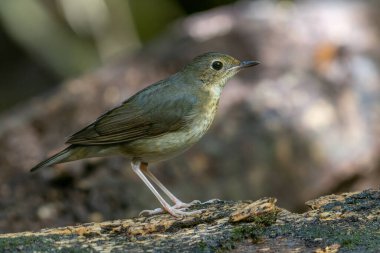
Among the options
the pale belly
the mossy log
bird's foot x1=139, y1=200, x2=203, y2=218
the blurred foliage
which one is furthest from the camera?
the blurred foliage

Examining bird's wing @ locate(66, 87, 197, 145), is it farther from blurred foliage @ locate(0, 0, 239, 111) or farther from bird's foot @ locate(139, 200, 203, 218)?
blurred foliage @ locate(0, 0, 239, 111)

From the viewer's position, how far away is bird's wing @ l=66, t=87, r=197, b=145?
6.05 metres

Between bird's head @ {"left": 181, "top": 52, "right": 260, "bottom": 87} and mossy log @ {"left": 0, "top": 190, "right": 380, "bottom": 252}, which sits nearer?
mossy log @ {"left": 0, "top": 190, "right": 380, "bottom": 252}

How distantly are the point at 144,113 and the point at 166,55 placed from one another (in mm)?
3924

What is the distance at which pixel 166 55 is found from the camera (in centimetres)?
999

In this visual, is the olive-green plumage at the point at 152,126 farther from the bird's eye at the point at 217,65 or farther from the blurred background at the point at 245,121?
the blurred background at the point at 245,121

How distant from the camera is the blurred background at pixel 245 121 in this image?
307 inches

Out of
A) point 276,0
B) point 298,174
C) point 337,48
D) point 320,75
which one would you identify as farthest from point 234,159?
point 276,0

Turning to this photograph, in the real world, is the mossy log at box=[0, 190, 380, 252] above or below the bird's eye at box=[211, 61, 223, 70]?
below

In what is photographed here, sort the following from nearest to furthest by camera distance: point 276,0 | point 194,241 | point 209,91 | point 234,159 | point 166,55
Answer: point 194,241 → point 209,91 → point 234,159 → point 166,55 → point 276,0

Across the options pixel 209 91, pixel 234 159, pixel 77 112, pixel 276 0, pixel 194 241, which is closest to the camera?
pixel 194 241

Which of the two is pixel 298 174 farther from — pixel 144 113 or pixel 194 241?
pixel 194 241

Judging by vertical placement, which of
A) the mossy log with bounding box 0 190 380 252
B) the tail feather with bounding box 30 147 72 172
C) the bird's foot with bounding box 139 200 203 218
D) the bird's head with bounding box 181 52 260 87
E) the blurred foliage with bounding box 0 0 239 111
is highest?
the blurred foliage with bounding box 0 0 239 111

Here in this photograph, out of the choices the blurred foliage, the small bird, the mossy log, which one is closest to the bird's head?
the small bird
